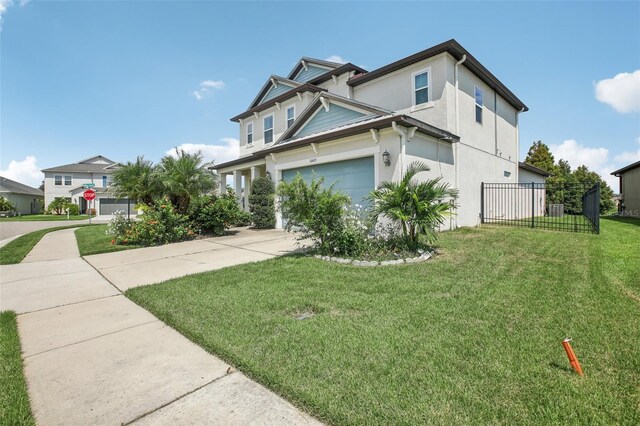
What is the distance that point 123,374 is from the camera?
8.23 ft

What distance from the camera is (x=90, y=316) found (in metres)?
3.86

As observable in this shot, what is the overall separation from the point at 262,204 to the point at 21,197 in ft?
141

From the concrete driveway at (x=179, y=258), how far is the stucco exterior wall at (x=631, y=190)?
A: 24419 mm

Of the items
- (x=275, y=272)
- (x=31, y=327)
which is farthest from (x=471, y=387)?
(x=31, y=327)

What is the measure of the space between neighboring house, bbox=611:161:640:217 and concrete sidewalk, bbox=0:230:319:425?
2698cm

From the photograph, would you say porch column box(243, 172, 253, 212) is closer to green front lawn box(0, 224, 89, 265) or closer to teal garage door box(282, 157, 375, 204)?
teal garage door box(282, 157, 375, 204)

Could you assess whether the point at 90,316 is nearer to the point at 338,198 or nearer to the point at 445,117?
the point at 338,198

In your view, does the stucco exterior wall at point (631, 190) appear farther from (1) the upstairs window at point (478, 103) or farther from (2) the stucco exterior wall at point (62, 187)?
(2) the stucco exterior wall at point (62, 187)

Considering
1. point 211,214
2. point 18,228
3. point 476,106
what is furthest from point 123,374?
point 18,228

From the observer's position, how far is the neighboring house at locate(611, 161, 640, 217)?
19250 mm

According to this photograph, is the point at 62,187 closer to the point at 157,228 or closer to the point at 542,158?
the point at 157,228

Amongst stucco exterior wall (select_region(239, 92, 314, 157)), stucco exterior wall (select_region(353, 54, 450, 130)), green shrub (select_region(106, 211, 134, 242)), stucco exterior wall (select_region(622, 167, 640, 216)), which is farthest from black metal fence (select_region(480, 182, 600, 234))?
green shrub (select_region(106, 211, 134, 242))

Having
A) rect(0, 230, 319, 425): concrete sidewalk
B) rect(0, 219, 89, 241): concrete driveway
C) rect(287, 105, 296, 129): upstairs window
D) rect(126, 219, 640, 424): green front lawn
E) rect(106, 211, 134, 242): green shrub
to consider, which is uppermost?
rect(287, 105, 296, 129): upstairs window

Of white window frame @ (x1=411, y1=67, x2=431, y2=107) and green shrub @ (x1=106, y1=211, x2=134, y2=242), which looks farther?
white window frame @ (x1=411, y1=67, x2=431, y2=107)
